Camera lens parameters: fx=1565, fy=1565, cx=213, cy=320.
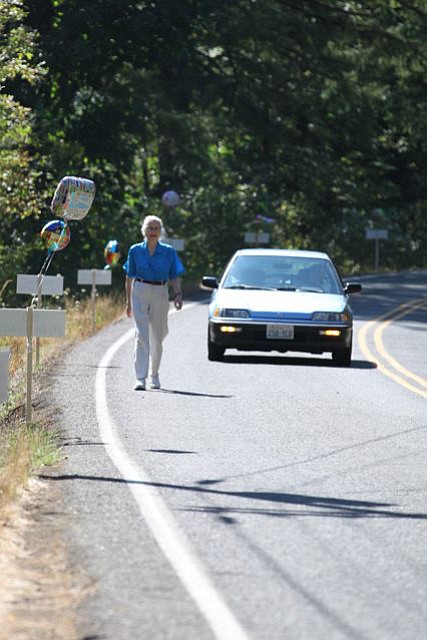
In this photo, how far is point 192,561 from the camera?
24.7ft

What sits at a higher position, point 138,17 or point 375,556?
point 138,17

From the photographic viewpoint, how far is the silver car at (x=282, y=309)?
741 inches

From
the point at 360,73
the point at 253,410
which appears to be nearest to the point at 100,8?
the point at 360,73

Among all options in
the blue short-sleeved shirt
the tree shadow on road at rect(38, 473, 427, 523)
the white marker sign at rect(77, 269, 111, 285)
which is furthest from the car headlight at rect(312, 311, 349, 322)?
A: the tree shadow on road at rect(38, 473, 427, 523)

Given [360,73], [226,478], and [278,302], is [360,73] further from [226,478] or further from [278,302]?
[226,478]

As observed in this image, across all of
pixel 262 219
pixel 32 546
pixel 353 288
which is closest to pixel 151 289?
pixel 353 288

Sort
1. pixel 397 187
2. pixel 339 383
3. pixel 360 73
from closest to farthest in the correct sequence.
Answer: pixel 339 383
pixel 360 73
pixel 397 187

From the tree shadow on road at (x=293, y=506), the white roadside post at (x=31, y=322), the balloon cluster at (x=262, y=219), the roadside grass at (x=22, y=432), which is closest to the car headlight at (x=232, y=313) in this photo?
the roadside grass at (x=22, y=432)

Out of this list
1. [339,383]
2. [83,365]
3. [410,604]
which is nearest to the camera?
[410,604]

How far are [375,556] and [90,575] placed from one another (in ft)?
4.89

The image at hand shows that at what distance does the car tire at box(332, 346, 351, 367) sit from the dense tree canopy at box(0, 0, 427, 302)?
9301mm

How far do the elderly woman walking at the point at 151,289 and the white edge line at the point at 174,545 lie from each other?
11.7 feet

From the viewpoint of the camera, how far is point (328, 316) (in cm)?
1895

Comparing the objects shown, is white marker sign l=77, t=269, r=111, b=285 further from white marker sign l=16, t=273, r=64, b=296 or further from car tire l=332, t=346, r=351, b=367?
car tire l=332, t=346, r=351, b=367
